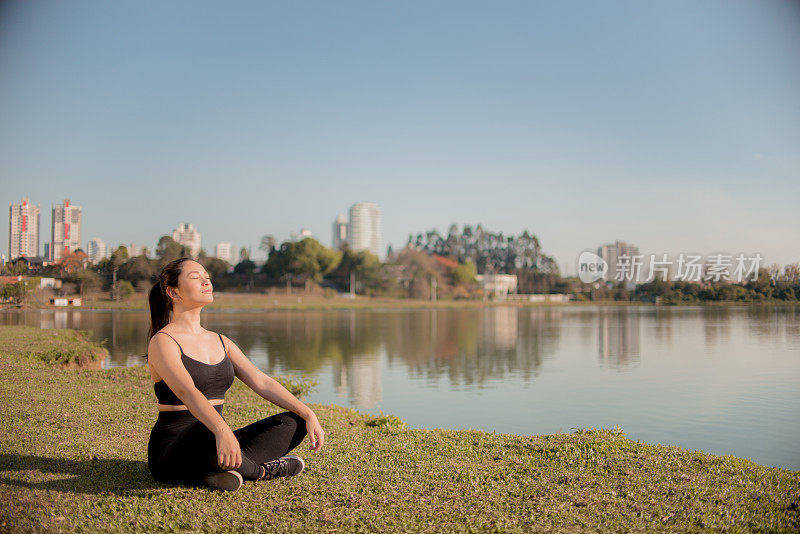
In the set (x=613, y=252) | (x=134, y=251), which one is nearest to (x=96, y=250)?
(x=134, y=251)

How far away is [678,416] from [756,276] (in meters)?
2.46

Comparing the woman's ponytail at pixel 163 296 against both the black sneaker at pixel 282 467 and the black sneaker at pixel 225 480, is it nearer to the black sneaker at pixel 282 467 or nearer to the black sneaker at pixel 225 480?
the black sneaker at pixel 225 480

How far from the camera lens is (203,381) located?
3.36 m

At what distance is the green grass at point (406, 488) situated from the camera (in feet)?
9.87

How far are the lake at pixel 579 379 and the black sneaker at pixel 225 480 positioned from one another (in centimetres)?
531

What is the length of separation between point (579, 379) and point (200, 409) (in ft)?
36.5

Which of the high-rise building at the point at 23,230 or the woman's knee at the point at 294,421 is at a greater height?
the high-rise building at the point at 23,230

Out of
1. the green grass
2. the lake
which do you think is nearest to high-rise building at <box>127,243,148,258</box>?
the lake

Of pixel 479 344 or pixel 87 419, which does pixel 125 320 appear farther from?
pixel 87 419

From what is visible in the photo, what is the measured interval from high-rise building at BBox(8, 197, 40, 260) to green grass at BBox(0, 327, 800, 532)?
291 centimetres

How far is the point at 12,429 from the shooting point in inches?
191

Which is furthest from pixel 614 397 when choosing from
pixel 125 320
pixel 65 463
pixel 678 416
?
pixel 125 320

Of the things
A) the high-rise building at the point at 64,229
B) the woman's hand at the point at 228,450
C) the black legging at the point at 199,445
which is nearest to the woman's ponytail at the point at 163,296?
the black legging at the point at 199,445

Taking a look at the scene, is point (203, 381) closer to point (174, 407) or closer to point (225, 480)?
point (174, 407)
